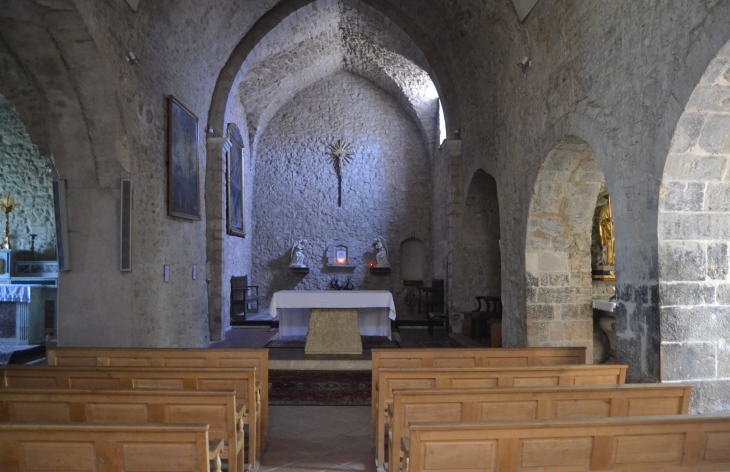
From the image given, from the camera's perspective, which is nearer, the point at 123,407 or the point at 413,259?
the point at 123,407

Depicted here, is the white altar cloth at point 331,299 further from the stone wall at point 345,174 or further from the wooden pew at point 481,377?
the stone wall at point 345,174

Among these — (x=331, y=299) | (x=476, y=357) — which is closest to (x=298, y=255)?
(x=331, y=299)

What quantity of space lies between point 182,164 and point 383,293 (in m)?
3.64

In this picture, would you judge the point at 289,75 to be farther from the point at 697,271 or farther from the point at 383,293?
the point at 697,271

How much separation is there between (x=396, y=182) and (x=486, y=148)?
6511 mm

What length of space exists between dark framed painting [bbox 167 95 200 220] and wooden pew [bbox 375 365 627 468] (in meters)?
4.66

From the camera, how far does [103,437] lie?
2.33m

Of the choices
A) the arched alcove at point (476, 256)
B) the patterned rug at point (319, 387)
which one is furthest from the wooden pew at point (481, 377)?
the arched alcove at point (476, 256)

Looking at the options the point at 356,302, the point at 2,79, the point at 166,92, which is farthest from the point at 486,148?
the point at 2,79

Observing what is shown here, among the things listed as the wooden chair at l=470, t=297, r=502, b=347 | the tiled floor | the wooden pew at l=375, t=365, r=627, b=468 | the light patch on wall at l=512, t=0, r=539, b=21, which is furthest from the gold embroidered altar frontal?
the light patch on wall at l=512, t=0, r=539, b=21

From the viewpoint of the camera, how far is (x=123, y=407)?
3100 mm

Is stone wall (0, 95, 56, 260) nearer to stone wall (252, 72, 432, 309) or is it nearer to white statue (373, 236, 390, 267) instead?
stone wall (252, 72, 432, 309)

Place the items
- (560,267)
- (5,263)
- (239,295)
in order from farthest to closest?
(239,295), (5,263), (560,267)

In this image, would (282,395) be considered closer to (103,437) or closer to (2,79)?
(103,437)
